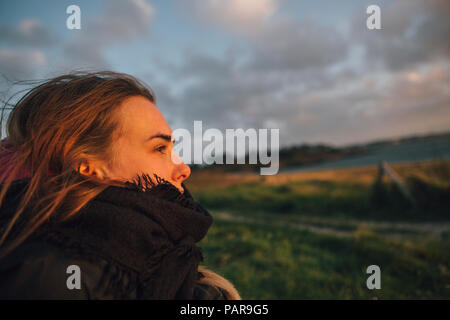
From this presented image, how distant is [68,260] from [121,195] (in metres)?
0.38

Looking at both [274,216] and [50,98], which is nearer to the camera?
[50,98]

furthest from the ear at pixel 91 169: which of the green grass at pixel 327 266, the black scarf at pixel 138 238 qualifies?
the green grass at pixel 327 266

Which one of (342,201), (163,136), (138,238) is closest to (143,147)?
(163,136)

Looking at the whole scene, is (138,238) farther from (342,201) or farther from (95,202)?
(342,201)

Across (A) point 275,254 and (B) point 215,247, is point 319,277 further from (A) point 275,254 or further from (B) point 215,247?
(B) point 215,247

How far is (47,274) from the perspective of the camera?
1.06 meters

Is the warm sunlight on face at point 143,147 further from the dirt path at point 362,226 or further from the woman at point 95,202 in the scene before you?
the dirt path at point 362,226

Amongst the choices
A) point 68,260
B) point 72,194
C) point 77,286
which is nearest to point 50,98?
point 72,194

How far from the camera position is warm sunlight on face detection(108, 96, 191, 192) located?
65.8 inches

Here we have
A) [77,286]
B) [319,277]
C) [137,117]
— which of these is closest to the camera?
[77,286]

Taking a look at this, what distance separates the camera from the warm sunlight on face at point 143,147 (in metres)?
1.67

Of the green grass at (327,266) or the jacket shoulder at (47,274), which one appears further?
the green grass at (327,266)

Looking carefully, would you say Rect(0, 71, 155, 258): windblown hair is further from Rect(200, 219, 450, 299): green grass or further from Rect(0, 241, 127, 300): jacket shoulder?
Rect(200, 219, 450, 299): green grass
